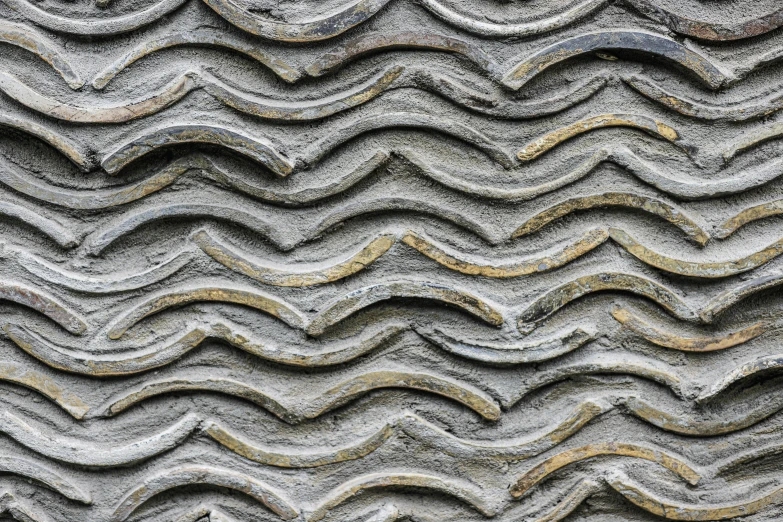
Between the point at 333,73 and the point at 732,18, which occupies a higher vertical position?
the point at 732,18

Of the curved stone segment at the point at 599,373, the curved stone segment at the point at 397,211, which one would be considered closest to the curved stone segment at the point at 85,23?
the curved stone segment at the point at 397,211

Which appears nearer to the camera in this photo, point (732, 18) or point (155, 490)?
point (155, 490)

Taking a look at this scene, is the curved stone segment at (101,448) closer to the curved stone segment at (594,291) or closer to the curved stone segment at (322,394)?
the curved stone segment at (322,394)

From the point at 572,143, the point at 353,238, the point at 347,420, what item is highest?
the point at 572,143

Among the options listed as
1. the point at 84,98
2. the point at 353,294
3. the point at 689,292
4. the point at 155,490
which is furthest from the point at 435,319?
the point at 84,98

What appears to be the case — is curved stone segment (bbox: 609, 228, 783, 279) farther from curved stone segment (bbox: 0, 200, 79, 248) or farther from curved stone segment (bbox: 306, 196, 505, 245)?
curved stone segment (bbox: 0, 200, 79, 248)

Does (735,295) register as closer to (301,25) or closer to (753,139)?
(753,139)

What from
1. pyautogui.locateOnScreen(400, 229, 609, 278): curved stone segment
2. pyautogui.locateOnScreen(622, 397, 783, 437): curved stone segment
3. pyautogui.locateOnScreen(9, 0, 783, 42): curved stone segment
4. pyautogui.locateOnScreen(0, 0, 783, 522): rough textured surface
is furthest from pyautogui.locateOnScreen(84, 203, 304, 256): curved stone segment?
pyautogui.locateOnScreen(622, 397, 783, 437): curved stone segment

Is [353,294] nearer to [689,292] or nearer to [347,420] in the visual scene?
[347,420]
